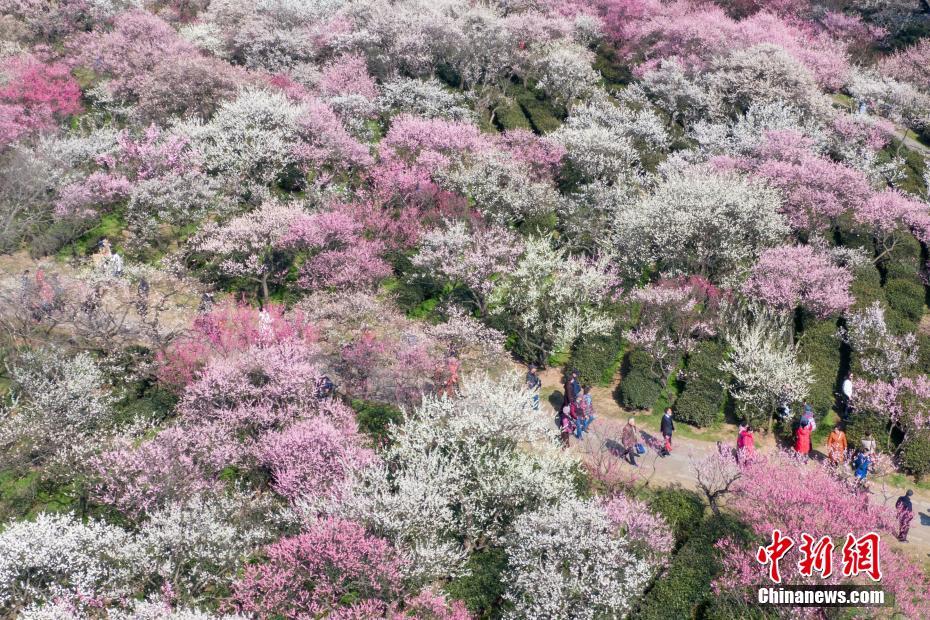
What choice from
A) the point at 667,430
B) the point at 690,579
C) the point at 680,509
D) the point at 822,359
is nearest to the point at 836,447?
the point at 667,430

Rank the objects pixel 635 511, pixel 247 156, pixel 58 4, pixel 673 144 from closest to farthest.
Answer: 1. pixel 635 511
2. pixel 247 156
3. pixel 673 144
4. pixel 58 4

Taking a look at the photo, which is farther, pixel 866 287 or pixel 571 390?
pixel 866 287

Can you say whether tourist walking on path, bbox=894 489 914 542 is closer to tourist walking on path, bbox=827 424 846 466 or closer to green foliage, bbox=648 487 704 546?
tourist walking on path, bbox=827 424 846 466

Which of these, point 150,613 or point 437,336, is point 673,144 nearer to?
point 437,336

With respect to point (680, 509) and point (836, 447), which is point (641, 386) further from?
point (836, 447)

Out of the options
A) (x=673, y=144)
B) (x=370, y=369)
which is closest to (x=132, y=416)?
(x=370, y=369)

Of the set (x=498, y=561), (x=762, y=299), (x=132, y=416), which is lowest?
(x=132, y=416)
